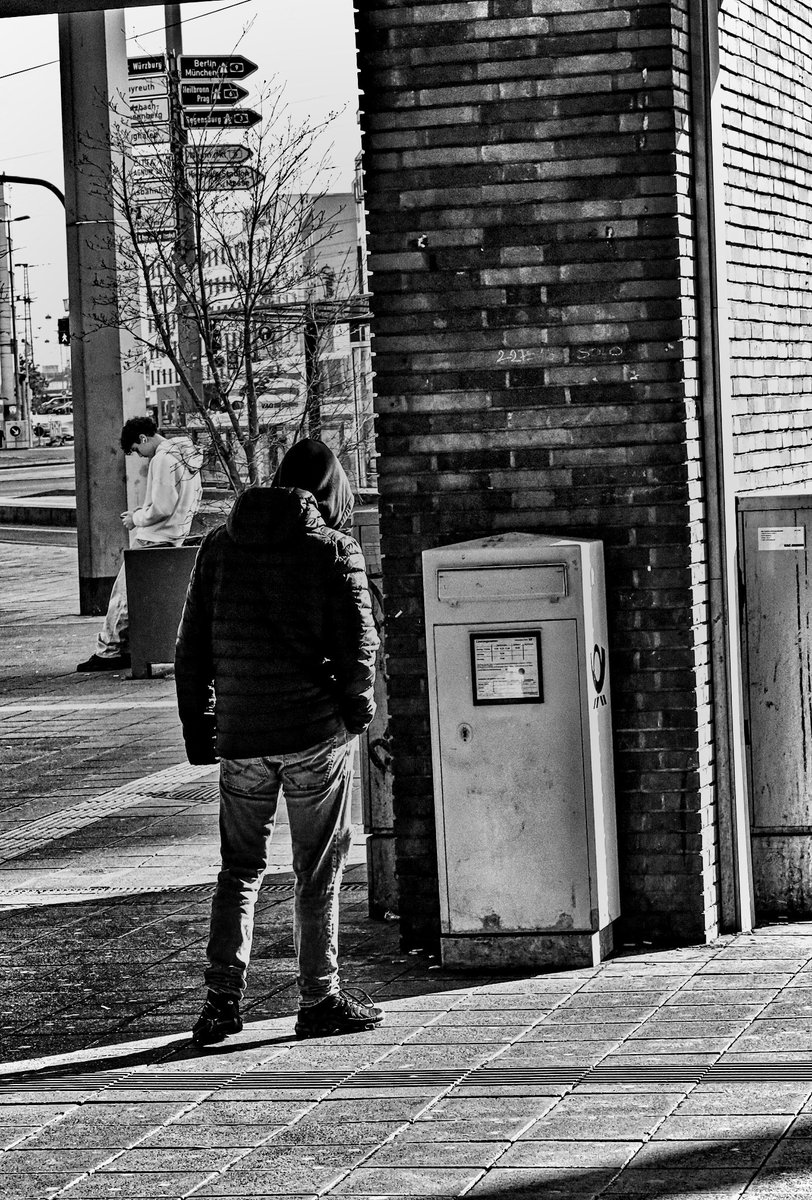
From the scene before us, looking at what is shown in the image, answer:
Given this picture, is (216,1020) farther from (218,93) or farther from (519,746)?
(218,93)

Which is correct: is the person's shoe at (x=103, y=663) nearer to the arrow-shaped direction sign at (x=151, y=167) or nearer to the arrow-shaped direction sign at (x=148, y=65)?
the arrow-shaped direction sign at (x=151, y=167)

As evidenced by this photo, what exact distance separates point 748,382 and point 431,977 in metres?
2.48

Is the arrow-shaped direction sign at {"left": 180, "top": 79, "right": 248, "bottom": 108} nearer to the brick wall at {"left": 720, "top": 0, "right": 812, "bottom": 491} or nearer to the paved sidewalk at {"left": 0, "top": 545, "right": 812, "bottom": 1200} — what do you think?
the brick wall at {"left": 720, "top": 0, "right": 812, "bottom": 491}

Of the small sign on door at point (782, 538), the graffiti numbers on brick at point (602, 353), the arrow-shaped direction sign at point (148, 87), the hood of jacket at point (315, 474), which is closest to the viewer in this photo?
the hood of jacket at point (315, 474)

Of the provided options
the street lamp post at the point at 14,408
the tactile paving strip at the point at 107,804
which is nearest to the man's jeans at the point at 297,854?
the tactile paving strip at the point at 107,804

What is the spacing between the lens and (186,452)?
14.0 metres

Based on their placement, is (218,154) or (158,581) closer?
(218,154)

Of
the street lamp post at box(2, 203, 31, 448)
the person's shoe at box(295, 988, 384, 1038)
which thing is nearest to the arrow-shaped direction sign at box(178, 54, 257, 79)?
the person's shoe at box(295, 988, 384, 1038)

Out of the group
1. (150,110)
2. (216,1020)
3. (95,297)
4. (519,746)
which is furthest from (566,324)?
(95,297)

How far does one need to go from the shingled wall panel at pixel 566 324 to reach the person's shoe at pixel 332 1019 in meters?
1.14

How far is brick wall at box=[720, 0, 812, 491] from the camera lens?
705cm

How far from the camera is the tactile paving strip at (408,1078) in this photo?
5055 millimetres

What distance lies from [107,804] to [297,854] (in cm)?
422

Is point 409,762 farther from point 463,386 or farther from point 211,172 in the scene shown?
point 211,172
